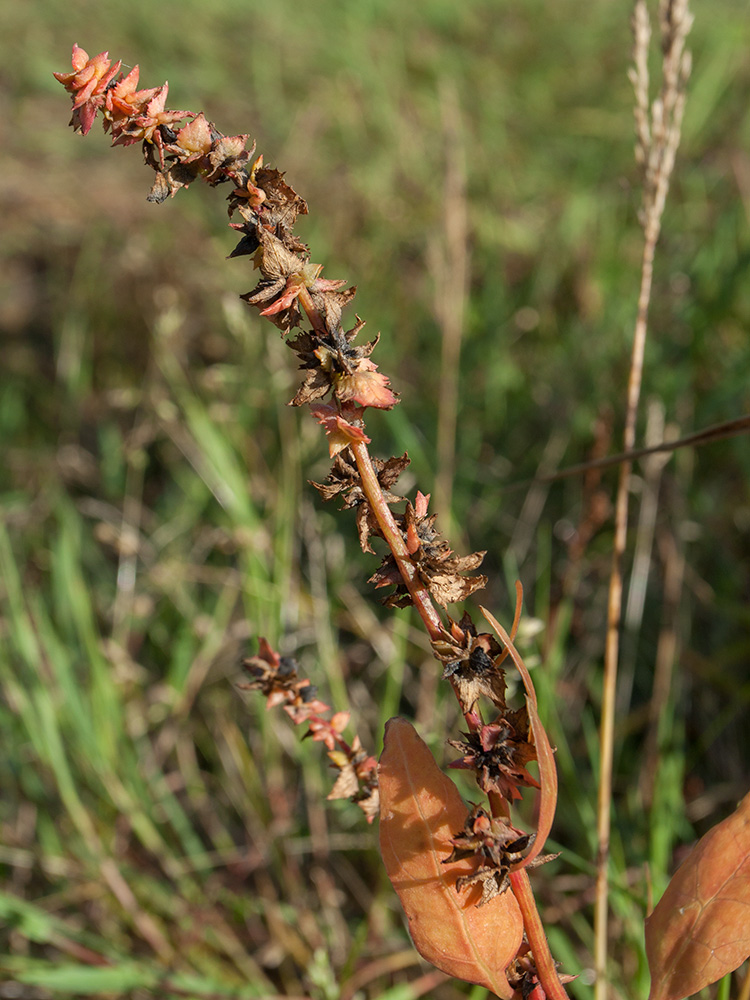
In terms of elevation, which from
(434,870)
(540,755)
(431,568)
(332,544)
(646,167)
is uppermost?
(646,167)

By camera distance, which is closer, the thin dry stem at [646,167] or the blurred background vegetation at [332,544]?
the thin dry stem at [646,167]

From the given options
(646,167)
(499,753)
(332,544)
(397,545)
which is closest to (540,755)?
(499,753)

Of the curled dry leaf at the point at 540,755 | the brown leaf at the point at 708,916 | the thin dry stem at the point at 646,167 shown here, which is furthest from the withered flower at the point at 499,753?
the thin dry stem at the point at 646,167

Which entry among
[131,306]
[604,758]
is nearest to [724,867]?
[604,758]

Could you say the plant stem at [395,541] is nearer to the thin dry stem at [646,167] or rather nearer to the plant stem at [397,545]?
the plant stem at [397,545]

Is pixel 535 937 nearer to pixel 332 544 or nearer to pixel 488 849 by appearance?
pixel 488 849

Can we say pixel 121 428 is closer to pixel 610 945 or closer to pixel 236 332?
pixel 236 332
